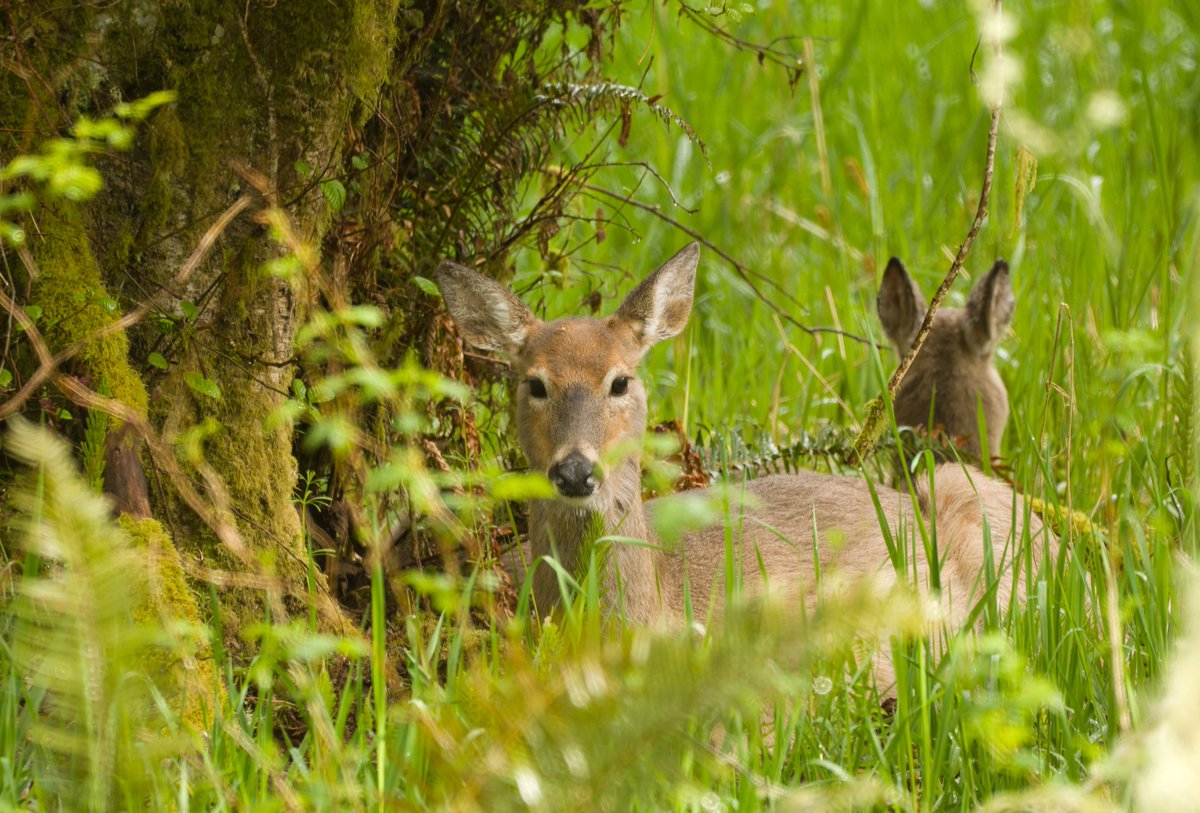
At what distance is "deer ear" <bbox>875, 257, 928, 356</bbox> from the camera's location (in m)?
6.04

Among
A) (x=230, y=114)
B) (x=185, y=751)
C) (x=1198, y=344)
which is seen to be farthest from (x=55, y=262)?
(x=1198, y=344)

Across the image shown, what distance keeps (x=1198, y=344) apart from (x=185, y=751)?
162 cm

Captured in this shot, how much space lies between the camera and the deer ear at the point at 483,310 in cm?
403

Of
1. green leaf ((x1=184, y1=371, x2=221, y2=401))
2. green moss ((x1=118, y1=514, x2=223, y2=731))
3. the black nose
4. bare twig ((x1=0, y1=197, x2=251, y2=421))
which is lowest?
green moss ((x1=118, y1=514, x2=223, y2=731))

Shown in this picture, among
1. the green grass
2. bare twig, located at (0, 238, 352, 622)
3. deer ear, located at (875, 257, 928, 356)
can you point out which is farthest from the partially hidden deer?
deer ear, located at (875, 257, 928, 356)

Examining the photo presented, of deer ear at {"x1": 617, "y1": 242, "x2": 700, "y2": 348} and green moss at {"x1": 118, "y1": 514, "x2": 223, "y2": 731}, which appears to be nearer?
green moss at {"x1": 118, "y1": 514, "x2": 223, "y2": 731}

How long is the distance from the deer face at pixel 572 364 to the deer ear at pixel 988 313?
1.73 meters

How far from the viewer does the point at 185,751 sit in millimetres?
2320

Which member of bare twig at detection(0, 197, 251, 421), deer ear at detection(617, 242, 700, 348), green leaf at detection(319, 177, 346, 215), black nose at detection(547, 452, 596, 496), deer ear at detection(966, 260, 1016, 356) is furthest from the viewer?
deer ear at detection(966, 260, 1016, 356)

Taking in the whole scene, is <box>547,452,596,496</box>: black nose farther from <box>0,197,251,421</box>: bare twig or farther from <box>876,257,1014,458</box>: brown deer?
<box>876,257,1014,458</box>: brown deer

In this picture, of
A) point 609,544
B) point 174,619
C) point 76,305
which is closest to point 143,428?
point 174,619

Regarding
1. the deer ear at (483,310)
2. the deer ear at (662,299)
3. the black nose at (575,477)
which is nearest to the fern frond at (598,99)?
the deer ear at (662,299)

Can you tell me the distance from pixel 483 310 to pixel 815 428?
2.07 meters

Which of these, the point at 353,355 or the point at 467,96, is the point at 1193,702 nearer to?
the point at 353,355
